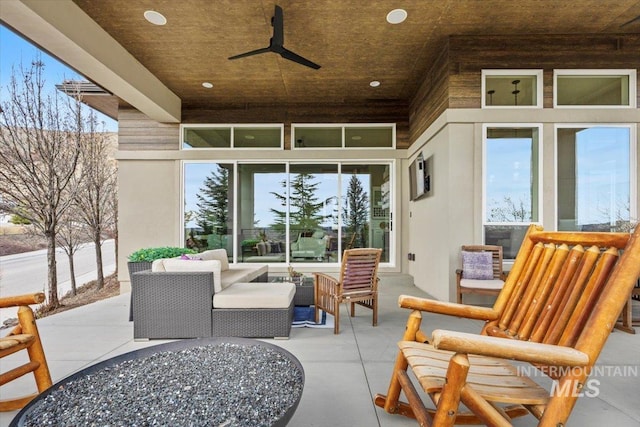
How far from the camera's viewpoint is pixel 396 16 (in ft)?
11.8

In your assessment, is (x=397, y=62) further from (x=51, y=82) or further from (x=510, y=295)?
(x=51, y=82)

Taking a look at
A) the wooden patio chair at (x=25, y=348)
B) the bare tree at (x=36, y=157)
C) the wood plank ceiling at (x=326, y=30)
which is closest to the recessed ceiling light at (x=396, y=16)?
the wood plank ceiling at (x=326, y=30)

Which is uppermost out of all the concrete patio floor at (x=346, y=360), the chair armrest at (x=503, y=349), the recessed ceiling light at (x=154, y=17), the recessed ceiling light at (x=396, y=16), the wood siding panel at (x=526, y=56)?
the recessed ceiling light at (x=154, y=17)

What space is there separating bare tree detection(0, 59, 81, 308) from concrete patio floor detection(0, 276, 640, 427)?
104 inches

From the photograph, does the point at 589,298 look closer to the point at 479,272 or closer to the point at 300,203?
the point at 479,272

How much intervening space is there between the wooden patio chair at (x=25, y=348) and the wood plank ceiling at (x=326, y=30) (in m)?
3.33

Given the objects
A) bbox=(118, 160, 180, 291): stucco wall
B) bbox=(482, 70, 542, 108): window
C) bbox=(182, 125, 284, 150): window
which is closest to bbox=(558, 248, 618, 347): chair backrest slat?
bbox=(482, 70, 542, 108): window

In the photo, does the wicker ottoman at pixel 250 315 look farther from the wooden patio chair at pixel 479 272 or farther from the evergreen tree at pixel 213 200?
the evergreen tree at pixel 213 200

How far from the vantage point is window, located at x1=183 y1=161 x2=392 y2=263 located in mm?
6348

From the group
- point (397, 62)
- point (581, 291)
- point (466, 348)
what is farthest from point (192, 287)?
point (397, 62)

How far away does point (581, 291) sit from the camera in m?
1.28

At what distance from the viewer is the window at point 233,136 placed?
6301mm

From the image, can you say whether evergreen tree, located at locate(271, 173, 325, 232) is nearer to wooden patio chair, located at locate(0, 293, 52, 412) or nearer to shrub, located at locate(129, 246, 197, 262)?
shrub, located at locate(129, 246, 197, 262)

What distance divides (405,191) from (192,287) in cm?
472
